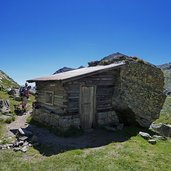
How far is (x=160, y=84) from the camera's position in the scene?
71.2 feet

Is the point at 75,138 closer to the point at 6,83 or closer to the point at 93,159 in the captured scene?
the point at 93,159

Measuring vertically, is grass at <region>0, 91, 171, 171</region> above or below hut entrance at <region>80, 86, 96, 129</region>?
below

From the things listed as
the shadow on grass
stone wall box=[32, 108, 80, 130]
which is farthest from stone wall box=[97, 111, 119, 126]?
stone wall box=[32, 108, 80, 130]

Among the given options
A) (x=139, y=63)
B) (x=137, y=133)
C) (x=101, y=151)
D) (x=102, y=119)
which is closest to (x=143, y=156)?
(x=101, y=151)

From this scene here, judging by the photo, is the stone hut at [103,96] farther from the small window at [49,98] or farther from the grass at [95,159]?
the grass at [95,159]

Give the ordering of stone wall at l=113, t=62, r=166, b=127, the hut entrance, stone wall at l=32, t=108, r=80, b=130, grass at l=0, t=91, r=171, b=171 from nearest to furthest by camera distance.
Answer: grass at l=0, t=91, r=171, b=171 < stone wall at l=32, t=108, r=80, b=130 < the hut entrance < stone wall at l=113, t=62, r=166, b=127

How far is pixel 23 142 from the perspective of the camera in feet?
48.9

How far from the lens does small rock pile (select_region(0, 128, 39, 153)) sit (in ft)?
46.1

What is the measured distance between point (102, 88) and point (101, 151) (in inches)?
275

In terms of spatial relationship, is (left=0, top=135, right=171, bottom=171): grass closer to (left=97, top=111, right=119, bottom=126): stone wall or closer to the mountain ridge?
(left=97, top=111, right=119, bottom=126): stone wall

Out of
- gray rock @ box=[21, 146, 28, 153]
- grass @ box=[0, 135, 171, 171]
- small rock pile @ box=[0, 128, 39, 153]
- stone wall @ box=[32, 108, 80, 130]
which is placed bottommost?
grass @ box=[0, 135, 171, 171]

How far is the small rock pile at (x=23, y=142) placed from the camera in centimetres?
1405

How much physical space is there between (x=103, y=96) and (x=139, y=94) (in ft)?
10.8

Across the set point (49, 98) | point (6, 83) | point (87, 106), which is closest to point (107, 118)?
point (87, 106)
